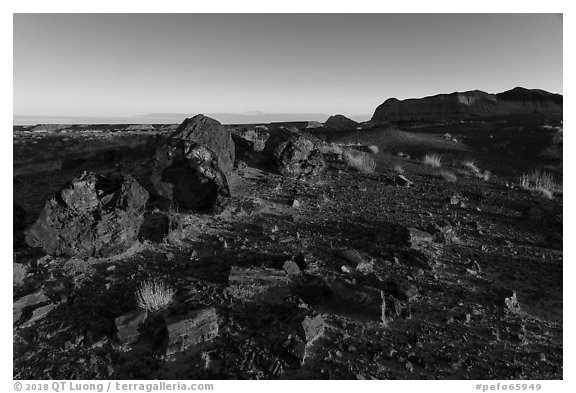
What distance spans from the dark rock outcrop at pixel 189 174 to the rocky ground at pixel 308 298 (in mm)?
501

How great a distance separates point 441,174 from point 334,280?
8.37 metres

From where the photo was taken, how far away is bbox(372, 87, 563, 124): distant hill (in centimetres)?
5459

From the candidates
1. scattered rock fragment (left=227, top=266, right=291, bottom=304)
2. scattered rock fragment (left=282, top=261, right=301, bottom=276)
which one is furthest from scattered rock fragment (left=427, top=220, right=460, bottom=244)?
scattered rock fragment (left=227, top=266, right=291, bottom=304)

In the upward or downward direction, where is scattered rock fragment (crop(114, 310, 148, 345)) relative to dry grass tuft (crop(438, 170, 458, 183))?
downward

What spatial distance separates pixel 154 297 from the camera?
4.66 m

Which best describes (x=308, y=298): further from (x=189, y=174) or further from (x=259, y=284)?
(x=189, y=174)

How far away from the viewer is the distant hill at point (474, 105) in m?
54.6

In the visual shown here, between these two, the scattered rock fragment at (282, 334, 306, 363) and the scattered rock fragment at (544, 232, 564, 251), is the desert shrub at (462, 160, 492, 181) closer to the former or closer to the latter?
the scattered rock fragment at (544, 232, 564, 251)

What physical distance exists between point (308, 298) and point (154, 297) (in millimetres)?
2373

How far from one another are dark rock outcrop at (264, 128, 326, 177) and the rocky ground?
2598mm

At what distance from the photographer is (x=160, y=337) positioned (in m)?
4.20

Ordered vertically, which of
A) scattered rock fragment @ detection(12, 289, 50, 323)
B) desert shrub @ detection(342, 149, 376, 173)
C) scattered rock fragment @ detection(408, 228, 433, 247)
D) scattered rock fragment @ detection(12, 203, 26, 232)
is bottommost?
scattered rock fragment @ detection(12, 289, 50, 323)

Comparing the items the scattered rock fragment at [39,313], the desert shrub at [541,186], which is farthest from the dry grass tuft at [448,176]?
the scattered rock fragment at [39,313]

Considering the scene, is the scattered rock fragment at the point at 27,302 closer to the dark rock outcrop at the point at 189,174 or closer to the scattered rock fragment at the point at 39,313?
the scattered rock fragment at the point at 39,313
